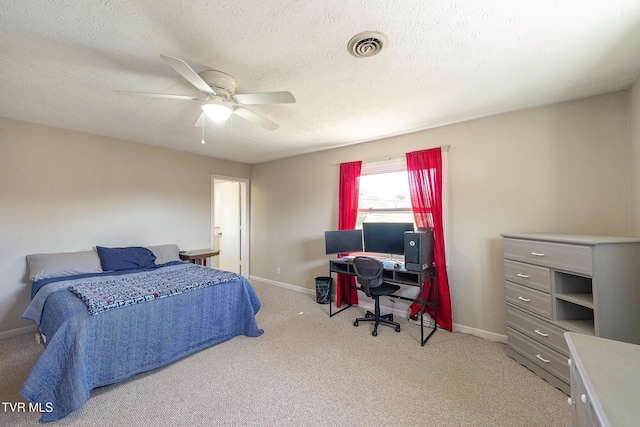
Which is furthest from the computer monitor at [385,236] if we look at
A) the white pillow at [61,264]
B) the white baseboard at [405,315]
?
the white pillow at [61,264]

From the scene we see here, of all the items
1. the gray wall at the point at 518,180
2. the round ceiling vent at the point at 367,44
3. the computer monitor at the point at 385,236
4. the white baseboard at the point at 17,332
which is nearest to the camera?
the round ceiling vent at the point at 367,44

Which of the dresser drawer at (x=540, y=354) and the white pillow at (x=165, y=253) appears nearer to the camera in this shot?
the dresser drawer at (x=540, y=354)

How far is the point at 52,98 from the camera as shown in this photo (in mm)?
2508

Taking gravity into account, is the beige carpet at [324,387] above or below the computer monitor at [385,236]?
A: below

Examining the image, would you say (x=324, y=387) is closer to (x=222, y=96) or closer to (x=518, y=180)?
(x=222, y=96)

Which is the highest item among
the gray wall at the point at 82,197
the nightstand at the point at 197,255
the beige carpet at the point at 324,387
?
the gray wall at the point at 82,197

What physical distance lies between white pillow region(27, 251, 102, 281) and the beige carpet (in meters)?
0.77

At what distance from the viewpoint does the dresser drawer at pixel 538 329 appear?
203 centimetres

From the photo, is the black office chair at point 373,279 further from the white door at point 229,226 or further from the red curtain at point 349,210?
the white door at point 229,226

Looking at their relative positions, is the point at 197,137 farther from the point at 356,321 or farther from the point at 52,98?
the point at 356,321

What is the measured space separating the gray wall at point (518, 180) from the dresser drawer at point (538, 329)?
15.9 inches

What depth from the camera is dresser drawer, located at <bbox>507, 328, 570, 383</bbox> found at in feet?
6.54

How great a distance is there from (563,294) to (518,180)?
4.10 feet

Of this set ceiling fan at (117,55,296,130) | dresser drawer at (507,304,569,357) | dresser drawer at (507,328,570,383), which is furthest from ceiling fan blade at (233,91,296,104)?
dresser drawer at (507,328,570,383)
